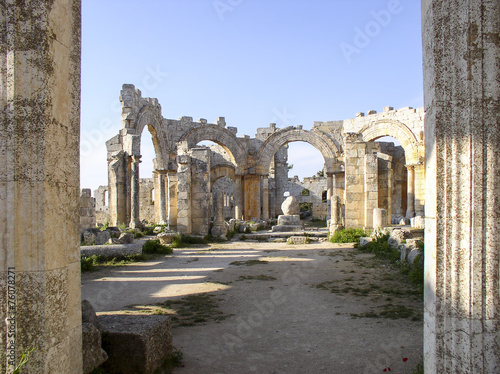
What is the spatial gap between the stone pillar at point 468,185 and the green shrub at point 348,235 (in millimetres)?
11865

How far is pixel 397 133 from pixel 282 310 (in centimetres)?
2048

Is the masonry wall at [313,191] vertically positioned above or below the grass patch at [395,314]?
above

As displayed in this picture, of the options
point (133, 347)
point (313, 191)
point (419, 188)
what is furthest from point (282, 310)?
point (313, 191)

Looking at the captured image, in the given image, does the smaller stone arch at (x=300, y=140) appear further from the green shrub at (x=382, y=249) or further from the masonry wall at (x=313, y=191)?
the green shrub at (x=382, y=249)

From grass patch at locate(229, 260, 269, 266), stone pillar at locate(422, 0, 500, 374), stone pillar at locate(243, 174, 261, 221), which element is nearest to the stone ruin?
stone pillar at locate(422, 0, 500, 374)

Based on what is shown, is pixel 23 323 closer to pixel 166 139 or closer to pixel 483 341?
pixel 483 341

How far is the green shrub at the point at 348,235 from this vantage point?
47.3 ft

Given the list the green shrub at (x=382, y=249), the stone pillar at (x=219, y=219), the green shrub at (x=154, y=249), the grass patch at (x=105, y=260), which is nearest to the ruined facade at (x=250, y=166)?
the stone pillar at (x=219, y=219)

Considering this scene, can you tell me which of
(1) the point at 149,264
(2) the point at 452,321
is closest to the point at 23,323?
(2) the point at 452,321

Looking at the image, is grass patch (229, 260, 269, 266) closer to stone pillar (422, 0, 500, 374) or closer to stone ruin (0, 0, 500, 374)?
stone ruin (0, 0, 500, 374)

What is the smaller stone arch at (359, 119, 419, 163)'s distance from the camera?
23237 mm

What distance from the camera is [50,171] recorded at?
2.68m

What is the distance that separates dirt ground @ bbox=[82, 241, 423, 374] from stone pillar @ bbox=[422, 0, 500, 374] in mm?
1294

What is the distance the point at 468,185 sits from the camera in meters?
2.55
